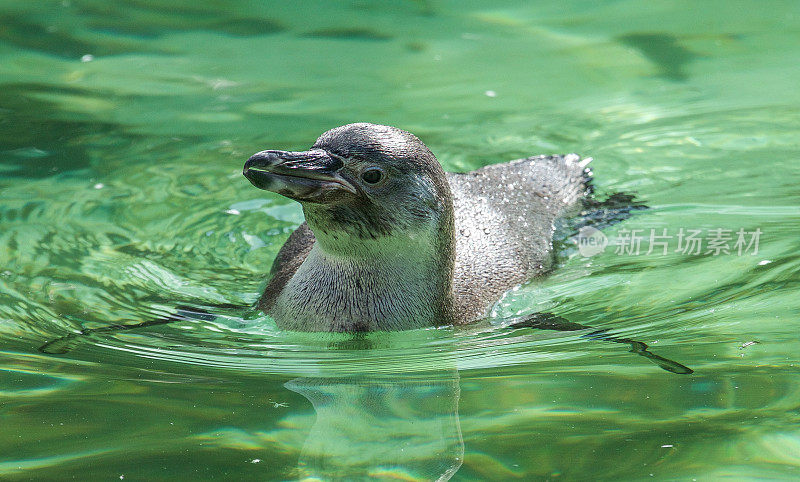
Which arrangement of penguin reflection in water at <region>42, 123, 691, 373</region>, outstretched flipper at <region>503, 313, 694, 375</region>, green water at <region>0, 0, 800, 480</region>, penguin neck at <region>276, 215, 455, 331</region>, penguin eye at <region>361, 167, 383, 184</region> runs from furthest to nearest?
penguin neck at <region>276, 215, 455, 331</region>
penguin eye at <region>361, 167, 383, 184</region>
penguin reflection in water at <region>42, 123, 691, 373</region>
outstretched flipper at <region>503, 313, 694, 375</region>
green water at <region>0, 0, 800, 480</region>

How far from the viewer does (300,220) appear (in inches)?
269

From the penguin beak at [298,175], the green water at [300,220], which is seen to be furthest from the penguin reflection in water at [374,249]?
the green water at [300,220]

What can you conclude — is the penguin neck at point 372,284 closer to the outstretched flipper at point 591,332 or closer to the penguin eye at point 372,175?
the penguin eye at point 372,175

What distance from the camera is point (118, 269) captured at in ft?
19.1

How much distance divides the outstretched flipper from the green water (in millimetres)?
72

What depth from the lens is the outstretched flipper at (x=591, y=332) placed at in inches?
167

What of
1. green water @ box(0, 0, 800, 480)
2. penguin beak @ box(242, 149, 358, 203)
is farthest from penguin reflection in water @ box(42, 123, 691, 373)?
green water @ box(0, 0, 800, 480)

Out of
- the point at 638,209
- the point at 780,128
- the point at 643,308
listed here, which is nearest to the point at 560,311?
the point at 643,308

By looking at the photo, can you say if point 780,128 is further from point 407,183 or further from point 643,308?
point 407,183

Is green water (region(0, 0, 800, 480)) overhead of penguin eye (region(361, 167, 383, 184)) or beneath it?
beneath

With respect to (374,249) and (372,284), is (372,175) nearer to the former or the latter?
(374,249)

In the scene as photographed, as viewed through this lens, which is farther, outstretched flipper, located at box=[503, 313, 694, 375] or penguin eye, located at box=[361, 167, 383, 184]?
penguin eye, located at box=[361, 167, 383, 184]

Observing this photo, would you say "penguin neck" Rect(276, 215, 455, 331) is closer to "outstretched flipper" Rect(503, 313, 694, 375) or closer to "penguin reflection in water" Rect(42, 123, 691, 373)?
"penguin reflection in water" Rect(42, 123, 691, 373)

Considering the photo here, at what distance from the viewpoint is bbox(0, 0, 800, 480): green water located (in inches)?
140
